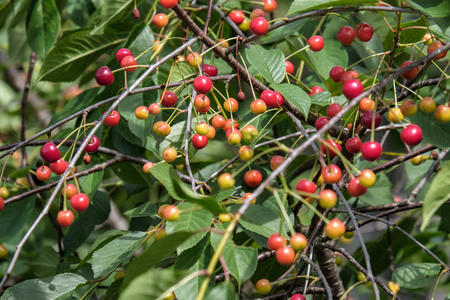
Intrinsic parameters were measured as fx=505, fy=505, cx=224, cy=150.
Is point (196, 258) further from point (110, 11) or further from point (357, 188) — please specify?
point (110, 11)

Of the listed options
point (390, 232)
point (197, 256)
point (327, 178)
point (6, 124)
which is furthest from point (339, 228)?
point (6, 124)

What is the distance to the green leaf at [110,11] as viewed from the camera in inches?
58.5

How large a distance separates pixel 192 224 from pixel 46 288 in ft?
1.29

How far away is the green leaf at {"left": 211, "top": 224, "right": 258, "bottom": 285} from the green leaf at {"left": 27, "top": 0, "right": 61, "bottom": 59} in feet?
3.65

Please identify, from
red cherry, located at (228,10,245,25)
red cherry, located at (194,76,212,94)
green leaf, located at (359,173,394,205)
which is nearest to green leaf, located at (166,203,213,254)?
red cherry, located at (194,76,212,94)

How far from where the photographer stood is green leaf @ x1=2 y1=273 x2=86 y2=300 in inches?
41.4

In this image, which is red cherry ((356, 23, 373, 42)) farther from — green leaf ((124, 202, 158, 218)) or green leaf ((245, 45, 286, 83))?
green leaf ((124, 202, 158, 218))

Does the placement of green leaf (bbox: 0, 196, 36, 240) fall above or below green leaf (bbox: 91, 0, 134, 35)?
below

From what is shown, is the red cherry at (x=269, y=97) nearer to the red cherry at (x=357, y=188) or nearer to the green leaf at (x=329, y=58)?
the red cherry at (x=357, y=188)

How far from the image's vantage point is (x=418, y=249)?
1.86 metres

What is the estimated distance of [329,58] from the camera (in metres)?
1.59

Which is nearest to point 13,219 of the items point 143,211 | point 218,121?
point 143,211

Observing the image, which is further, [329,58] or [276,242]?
[329,58]

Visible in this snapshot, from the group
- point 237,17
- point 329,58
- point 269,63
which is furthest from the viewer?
point 329,58
